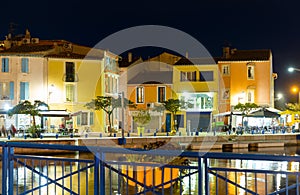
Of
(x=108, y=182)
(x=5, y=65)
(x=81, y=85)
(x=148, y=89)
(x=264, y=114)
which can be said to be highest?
(x=5, y=65)

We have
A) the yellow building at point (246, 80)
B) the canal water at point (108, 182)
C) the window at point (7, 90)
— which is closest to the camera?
the canal water at point (108, 182)

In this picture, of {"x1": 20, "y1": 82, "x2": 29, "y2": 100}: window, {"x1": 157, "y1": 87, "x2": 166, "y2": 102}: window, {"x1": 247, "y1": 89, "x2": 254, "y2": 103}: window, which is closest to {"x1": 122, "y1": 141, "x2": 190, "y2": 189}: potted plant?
{"x1": 20, "y1": 82, "x2": 29, "y2": 100}: window

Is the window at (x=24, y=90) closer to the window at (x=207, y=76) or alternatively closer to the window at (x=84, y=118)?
the window at (x=84, y=118)

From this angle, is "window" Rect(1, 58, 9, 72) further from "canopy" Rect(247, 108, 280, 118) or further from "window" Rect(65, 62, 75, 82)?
"canopy" Rect(247, 108, 280, 118)

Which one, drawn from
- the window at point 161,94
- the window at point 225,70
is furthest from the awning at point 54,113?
the window at point 225,70

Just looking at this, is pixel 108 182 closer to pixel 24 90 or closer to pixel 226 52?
pixel 24 90

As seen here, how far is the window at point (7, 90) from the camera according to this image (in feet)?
170

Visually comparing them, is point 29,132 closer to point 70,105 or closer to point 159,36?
point 70,105

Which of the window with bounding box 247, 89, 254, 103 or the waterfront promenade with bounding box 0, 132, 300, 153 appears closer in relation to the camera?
the waterfront promenade with bounding box 0, 132, 300, 153

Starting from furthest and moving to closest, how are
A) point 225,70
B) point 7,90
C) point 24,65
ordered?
point 225,70 → point 24,65 → point 7,90

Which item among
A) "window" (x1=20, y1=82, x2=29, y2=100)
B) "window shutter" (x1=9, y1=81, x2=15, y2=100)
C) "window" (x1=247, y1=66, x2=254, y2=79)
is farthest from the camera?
"window" (x1=247, y1=66, x2=254, y2=79)

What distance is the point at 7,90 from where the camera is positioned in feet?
171

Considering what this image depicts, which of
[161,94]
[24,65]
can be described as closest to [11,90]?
[24,65]

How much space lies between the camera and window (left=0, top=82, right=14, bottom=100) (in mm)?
51688
